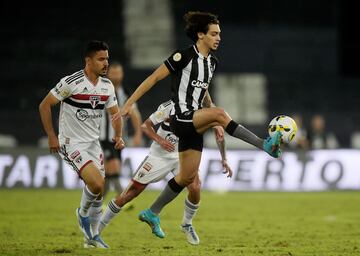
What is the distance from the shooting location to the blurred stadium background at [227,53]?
25.2 m

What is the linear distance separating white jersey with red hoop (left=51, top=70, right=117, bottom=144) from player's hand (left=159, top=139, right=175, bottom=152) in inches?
43.0

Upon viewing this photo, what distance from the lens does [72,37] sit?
27.5 meters

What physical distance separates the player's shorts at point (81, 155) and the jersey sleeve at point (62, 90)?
55 cm

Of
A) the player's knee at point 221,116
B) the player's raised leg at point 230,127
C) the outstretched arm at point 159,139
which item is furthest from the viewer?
the outstretched arm at point 159,139

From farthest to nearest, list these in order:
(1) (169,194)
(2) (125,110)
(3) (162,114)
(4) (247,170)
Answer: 1. (4) (247,170)
2. (3) (162,114)
3. (1) (169,194)
4. (2) (125,110)

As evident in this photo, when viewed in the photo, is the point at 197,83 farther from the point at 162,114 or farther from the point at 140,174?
the point at 140,174

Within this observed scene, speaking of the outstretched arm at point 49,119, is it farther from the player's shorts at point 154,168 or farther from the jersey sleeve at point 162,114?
the jersey sleeve at point 162,114

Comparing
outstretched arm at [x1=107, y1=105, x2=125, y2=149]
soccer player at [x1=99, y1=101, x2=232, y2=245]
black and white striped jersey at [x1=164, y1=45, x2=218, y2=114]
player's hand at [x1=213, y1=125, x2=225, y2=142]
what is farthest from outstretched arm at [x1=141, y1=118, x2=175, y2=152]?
black and white striped jersey at [x1=164, y1=45, x2=218, y2=114]

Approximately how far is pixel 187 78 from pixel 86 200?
5.52 ft

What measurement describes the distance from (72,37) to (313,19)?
8.04m

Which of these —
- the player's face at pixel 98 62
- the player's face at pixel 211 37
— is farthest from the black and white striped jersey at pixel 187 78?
the player's face at pixel 98 62

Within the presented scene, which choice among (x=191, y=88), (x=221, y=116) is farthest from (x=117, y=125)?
(x=221, y=116)

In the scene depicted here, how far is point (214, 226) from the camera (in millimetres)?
12461

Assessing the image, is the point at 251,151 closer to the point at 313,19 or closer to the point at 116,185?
the point at 116,185
